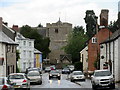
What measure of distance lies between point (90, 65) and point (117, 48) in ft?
104

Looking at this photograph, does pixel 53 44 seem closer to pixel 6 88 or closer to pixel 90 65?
pixel 90 65

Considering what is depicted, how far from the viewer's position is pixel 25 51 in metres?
96.4

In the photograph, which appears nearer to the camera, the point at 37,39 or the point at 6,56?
the point at 6,56

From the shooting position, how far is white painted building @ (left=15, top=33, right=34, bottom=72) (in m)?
91.3

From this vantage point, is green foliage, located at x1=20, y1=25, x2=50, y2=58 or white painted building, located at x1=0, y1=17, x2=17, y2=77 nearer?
white painted building, located at x1=0, y1=17, x2=17, y2=77

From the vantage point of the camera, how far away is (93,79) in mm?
33031

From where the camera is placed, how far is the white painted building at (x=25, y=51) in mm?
91312

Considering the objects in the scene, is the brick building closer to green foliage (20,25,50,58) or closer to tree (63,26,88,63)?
tree (63,26,88,63)

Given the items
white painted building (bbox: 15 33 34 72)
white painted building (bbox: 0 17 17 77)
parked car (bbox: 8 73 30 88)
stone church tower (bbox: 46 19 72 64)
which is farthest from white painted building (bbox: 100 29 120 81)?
stone church tower (bbox: 46 19 72 64)

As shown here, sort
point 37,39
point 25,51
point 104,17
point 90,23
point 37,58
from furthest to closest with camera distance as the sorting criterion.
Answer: point 37,39 < point 90,23 < point 37,58 < point 25,51 < point 104,17

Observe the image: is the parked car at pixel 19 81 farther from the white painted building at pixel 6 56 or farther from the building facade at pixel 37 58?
the building facade at pixel 37 58

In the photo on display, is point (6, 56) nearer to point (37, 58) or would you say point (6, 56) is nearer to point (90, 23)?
point (37, 58)

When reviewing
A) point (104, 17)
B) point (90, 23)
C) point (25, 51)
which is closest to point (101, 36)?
point (104, 17)

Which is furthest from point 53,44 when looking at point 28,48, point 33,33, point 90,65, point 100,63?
point 100,63
